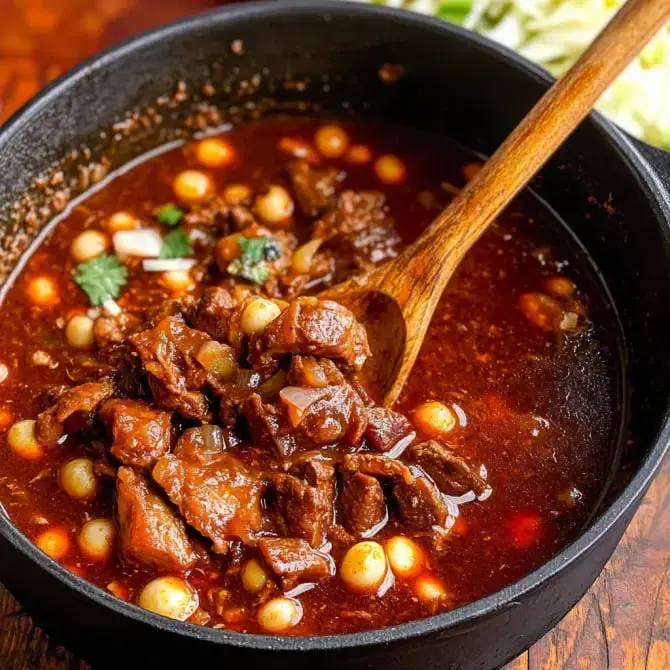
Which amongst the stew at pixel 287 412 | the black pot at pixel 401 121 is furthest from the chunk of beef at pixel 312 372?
the black pot at pixel 401 121

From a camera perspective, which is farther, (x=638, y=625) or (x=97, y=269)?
(x=97, y=269)

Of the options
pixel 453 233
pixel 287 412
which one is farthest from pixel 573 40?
pixel 287 412

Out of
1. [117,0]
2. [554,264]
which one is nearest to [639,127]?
[554,264]

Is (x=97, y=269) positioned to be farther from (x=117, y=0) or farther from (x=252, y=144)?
(x=117, y=0)

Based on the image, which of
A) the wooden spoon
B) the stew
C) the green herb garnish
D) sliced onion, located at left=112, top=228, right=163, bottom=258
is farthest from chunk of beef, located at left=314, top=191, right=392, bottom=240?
sliced onion, located at left=112, top=228, right=163, bottom=258

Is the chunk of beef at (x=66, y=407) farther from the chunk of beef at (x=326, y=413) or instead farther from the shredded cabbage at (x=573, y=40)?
the shredded cabbage at (x=573, y=40)

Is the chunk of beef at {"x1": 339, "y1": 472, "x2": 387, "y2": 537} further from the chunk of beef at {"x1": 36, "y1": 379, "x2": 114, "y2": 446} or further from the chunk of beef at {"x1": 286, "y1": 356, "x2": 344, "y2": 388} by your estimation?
the chunk of beef at {"x1": 36, "y1": 379, "x2": 114, "y2": 446}
